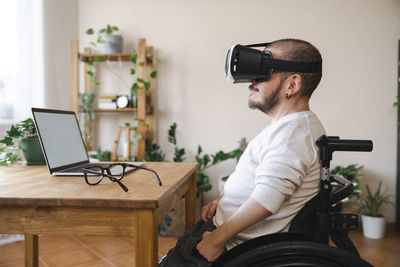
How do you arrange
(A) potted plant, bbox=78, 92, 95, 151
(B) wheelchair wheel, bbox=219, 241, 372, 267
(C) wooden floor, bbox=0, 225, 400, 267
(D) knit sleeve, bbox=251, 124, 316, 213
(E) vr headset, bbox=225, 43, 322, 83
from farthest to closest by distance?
(A) potted plant, bbox=78, 92, 95, 151 → (C) wooden floor, bbox=0, 225, 400, 267 → (E) vr headset, bbox=225, 43, 322, 83 → (D) knit sleeve, bbox=251, 124, 316, 213 → (B) wheelchair wheel, bbox=219, 241, 372, 267

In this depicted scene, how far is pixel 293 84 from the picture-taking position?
3.56ft

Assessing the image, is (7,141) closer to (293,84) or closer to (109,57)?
(293,84)

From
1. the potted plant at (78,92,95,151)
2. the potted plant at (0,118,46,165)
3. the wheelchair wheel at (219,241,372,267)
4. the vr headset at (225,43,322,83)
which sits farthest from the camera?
the potted plant at (78,92,95,151)

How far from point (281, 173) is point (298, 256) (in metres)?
0.22

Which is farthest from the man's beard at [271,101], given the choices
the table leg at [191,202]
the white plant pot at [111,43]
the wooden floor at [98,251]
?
the white plant pot at [111,43]

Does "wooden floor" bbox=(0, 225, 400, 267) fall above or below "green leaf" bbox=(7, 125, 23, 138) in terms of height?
below

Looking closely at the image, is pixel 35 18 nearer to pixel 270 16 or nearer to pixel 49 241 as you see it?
pixel 49 241

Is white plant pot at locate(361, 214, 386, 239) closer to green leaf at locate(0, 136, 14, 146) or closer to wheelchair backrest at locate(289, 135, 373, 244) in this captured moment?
wheelchair backrest at locate(289, 135, 373, 244)

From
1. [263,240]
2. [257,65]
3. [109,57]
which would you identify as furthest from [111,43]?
[263,240]

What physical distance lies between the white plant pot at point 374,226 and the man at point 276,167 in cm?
236

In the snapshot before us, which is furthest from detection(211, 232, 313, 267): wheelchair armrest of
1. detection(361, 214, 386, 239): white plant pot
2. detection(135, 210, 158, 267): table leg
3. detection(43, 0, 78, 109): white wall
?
detection(43, 0, 78, 109): white wall

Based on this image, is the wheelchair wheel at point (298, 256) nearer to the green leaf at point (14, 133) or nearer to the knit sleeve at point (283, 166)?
the knit sleeve at point (283, 166)

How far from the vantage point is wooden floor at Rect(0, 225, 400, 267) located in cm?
237

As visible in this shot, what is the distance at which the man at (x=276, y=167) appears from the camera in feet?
3.04
